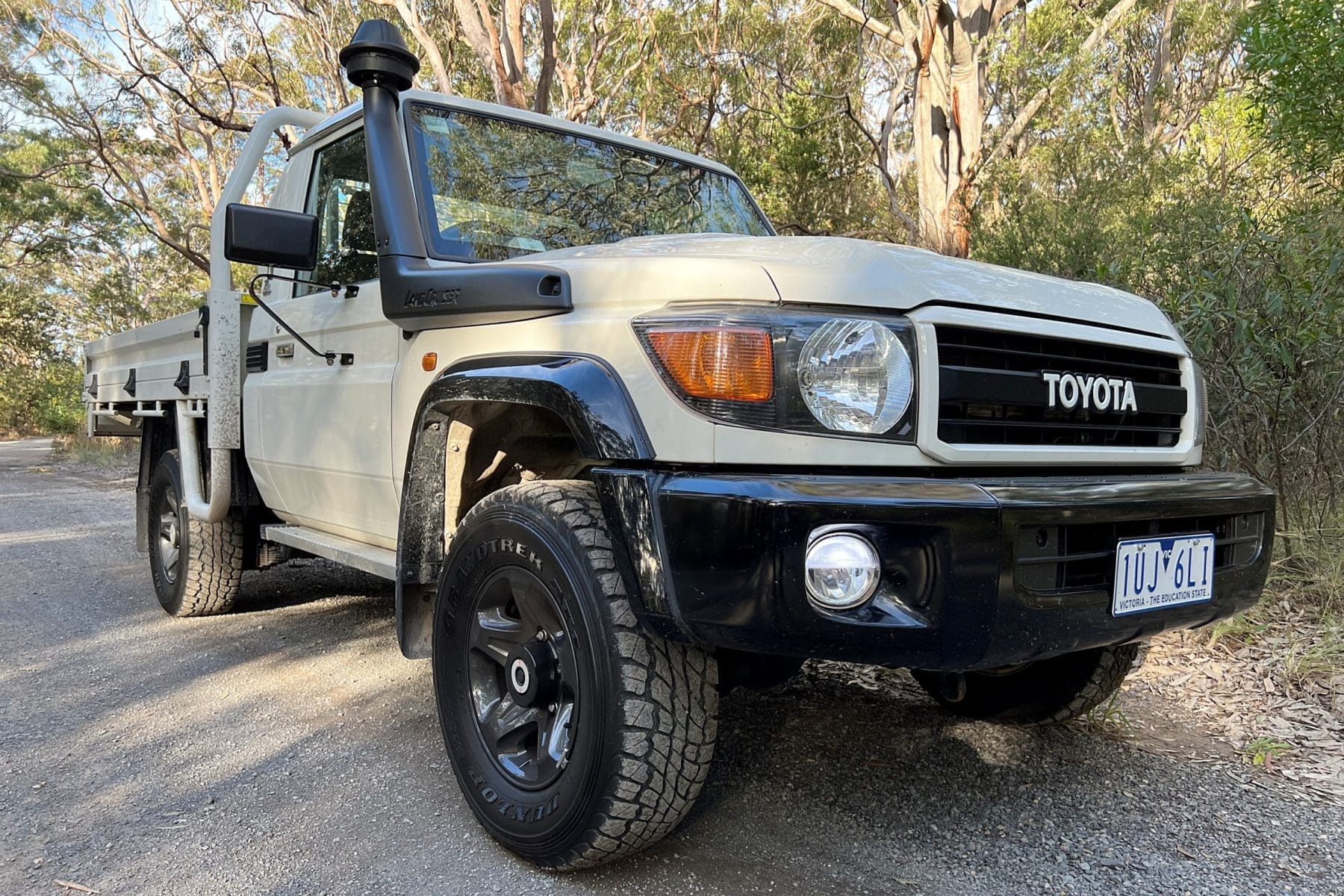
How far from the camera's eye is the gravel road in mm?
2080

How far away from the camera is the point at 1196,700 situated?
10.8 feet

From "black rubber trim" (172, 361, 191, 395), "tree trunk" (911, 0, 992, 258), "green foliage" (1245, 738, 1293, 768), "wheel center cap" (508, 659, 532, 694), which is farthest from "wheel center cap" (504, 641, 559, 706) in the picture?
"tree trunk" (911, 0, 992, 258)

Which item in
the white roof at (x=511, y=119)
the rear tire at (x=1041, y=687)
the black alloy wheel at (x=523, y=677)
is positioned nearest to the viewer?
the black alloy wheel at (x=523, y=677)

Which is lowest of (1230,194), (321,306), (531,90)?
(321,306)

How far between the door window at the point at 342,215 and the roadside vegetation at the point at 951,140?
9.47ft

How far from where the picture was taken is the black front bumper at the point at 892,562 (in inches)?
64.9

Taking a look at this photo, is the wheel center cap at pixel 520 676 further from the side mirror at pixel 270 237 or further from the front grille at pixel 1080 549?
the side mirror at pixel 270 237

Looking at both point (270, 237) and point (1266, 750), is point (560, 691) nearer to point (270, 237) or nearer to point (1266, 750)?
point (270, 237)

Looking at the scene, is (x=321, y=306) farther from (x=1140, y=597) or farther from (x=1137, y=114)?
(x=1137, y=114)

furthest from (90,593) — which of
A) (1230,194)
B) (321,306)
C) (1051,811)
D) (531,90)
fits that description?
(531,90)

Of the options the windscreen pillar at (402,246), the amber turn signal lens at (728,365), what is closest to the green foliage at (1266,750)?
the amber turn signal lens at (728,365)

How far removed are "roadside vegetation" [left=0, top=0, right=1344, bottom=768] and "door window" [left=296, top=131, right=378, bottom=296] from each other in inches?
114

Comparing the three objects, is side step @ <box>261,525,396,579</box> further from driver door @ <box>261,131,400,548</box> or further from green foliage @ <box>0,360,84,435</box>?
green foliage @ <box>0,360,84,435</box>

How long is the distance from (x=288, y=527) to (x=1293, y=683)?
12.5ft
